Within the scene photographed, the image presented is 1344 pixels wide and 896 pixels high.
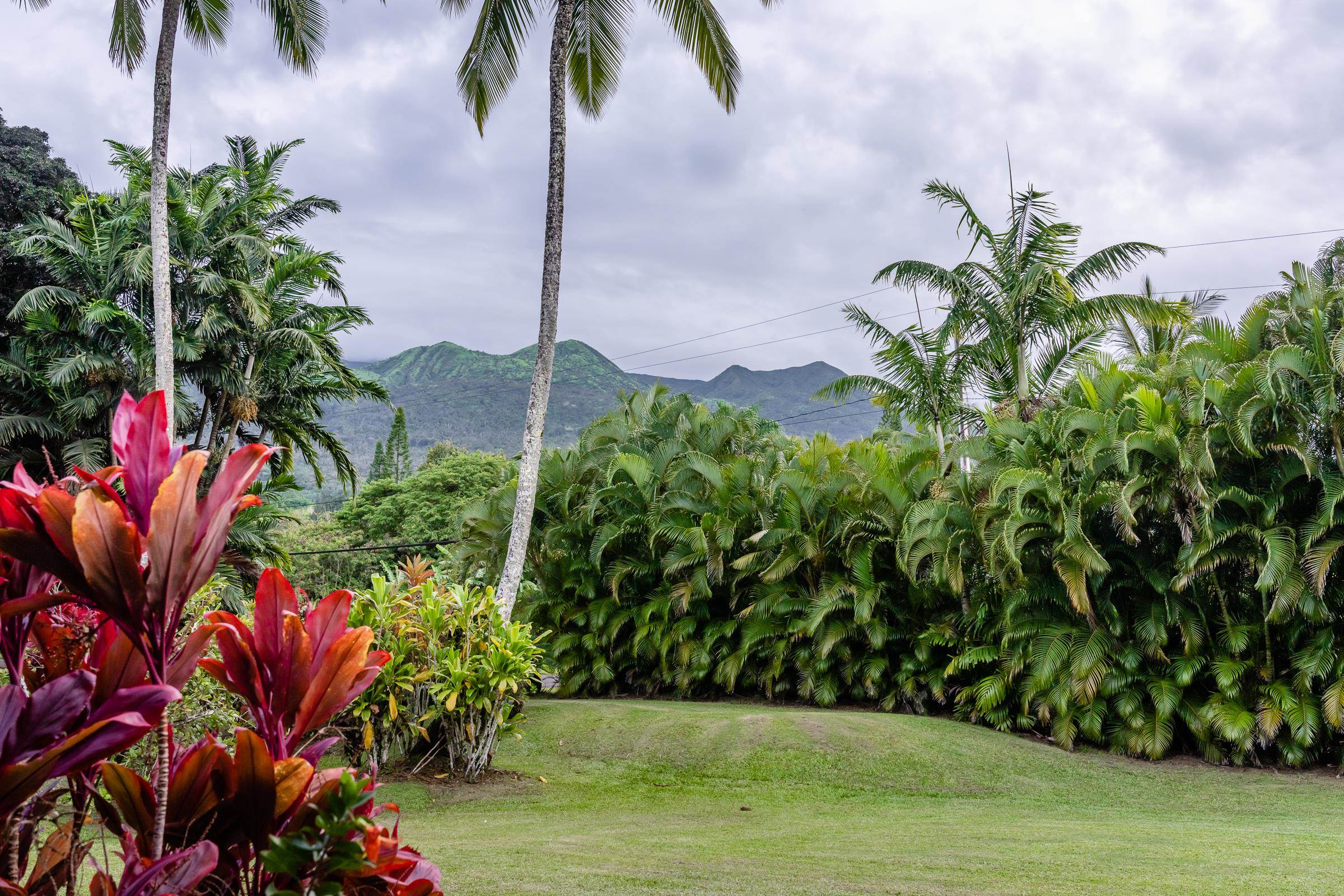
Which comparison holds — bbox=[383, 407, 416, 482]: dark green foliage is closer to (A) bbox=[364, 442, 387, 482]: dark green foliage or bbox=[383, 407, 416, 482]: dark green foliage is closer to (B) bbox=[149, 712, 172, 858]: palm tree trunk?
(A) bbox=[364, 442, 387, 482]: dark green foliage

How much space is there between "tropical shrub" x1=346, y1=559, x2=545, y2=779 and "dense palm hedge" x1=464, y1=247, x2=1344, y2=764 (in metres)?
6.36

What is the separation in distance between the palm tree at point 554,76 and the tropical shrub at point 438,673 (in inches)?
57.3

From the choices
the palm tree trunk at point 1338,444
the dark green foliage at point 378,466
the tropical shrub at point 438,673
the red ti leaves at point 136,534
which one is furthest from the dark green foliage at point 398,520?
the red ti leaves at point 136,534

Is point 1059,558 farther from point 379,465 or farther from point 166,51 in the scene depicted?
point 379,465

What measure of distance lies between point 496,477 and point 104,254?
23.3 m

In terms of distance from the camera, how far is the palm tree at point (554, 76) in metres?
12.1

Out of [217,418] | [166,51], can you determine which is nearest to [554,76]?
[166,51]

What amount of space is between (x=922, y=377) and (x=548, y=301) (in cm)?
948

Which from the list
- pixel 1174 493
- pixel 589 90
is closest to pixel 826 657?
pixel 1174 493

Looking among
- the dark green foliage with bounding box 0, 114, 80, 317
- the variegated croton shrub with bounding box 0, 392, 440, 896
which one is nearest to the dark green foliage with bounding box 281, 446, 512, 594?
the dark green foliage with bounding box 0, 114, 80, 317

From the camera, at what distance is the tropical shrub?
9.34 metres

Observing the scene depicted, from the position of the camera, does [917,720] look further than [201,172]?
No

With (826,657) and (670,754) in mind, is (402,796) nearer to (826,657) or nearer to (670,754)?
(670,754)

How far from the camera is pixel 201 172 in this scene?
23.2m
